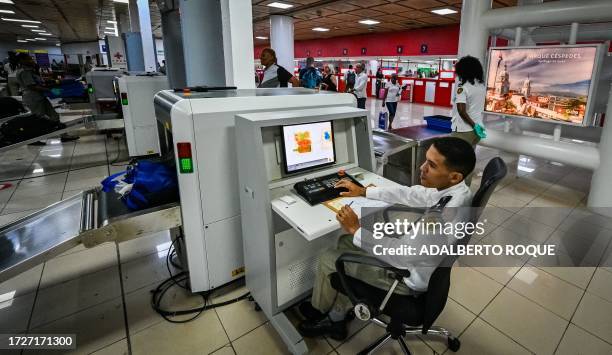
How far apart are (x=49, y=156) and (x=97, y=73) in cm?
219

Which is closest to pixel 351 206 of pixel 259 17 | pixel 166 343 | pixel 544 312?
pixel 166 343

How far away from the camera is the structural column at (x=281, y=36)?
30.8 feet

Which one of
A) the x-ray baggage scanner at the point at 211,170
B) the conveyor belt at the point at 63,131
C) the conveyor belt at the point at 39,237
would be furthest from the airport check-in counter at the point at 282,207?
the conveyor belt at the point at 63,131

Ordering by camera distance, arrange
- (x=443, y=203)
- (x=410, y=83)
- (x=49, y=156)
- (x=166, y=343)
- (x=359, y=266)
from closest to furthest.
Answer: (x=443, y=203) < (x=359, y=266) < (x=166, y=343) < (x=49, y=156) < (x=410, y=83)

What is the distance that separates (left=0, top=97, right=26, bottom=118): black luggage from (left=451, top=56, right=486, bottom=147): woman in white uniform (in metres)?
7.42

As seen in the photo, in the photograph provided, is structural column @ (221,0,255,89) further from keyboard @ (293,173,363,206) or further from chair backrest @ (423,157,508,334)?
chair backrest @ (423,157,508,334)

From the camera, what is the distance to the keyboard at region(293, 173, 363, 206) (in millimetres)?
1671

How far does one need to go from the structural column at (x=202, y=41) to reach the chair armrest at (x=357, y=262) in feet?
10.2

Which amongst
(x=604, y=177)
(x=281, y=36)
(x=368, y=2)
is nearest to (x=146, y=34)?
(x=281, y=36)

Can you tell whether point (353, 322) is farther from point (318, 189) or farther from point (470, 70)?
point (470, 70)

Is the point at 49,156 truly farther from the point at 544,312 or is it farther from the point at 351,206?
the point at 544,312

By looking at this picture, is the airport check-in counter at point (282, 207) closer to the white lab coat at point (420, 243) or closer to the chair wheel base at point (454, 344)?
the white lab coat at point (420, 243)

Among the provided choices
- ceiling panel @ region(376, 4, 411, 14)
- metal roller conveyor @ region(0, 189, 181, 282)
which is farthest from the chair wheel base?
ceiling panel @ region(376, 4, 411, 14)

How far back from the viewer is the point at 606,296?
224cm
